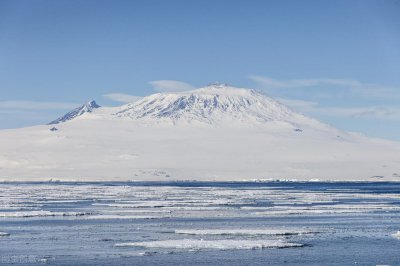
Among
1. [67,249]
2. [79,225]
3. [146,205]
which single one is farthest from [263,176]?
[67,249]

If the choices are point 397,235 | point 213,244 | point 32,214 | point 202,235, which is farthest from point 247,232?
point 32,214

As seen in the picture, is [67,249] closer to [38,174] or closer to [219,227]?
[219,227]

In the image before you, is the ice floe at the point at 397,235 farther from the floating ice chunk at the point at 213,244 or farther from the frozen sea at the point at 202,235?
the floating ice chunk at the point at 213,244

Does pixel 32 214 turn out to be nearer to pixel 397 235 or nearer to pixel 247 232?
pixel 247 232

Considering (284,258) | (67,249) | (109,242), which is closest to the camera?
(284,258)

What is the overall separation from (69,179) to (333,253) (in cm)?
16179

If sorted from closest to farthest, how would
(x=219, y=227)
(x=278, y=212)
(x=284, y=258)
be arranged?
(x=284, y=258) → (x=219, y=227) → (x=278, y=212)

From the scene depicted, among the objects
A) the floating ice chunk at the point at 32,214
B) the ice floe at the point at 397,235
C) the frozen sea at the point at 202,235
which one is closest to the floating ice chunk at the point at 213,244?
the frozen sea at the point at 202,235

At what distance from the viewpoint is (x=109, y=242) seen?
40125 millimetres

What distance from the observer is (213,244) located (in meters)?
38.2

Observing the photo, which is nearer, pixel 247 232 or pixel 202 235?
pixel 202 235

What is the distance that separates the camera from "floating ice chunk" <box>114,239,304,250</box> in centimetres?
3762

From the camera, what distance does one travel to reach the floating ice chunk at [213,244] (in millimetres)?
37625

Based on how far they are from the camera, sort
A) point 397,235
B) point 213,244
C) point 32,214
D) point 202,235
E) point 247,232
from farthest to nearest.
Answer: point 32,214
point 247,232
point 202,235
point 397,235
point 213,244
